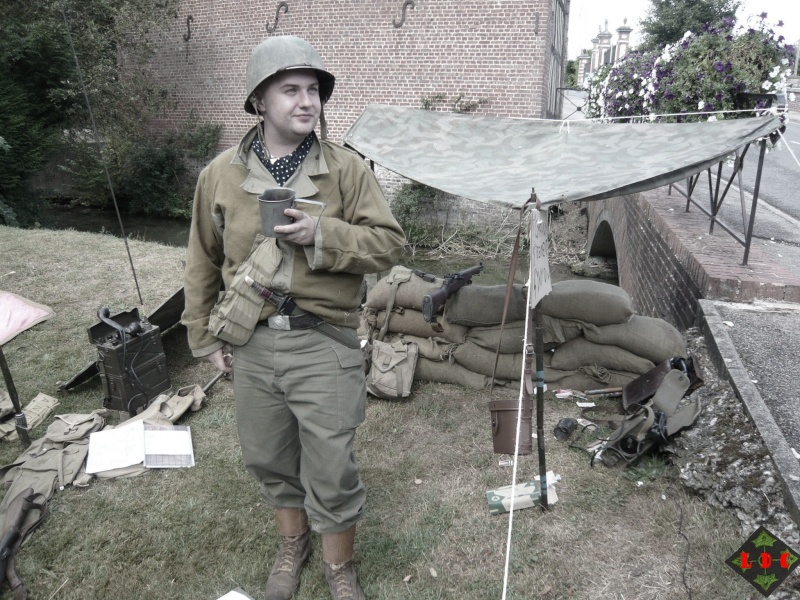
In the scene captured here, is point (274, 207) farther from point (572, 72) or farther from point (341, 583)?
point (572, 72)

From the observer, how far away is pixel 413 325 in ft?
16.5

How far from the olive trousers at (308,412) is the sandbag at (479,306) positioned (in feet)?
8.13

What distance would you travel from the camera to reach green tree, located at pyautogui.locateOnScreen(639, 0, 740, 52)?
3019cm

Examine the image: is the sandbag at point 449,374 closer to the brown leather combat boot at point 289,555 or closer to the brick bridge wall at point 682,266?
the brick bridge wall at point 682,266

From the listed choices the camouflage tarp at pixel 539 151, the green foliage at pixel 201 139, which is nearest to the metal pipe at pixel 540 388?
the camouflage tarp at pixel 539 151

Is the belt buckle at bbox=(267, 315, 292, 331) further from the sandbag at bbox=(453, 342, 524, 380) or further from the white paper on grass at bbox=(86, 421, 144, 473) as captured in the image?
the sandbag at bbox=(453, 342, 524, 380)

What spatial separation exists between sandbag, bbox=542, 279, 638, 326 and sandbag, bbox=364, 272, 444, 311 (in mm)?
927

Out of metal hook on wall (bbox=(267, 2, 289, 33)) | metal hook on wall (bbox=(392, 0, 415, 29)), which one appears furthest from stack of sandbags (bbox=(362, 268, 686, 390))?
metal hook on wall (bbox=(267, 2, 289, 33))

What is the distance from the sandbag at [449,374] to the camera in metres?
4.79

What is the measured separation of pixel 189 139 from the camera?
1731 centimetres

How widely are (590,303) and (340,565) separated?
9.20 ft

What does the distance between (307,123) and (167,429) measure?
2634 millimetres

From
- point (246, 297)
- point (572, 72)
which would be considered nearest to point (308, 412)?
point (246, 297)

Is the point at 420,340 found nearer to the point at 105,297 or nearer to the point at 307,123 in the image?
the point at 307,123
